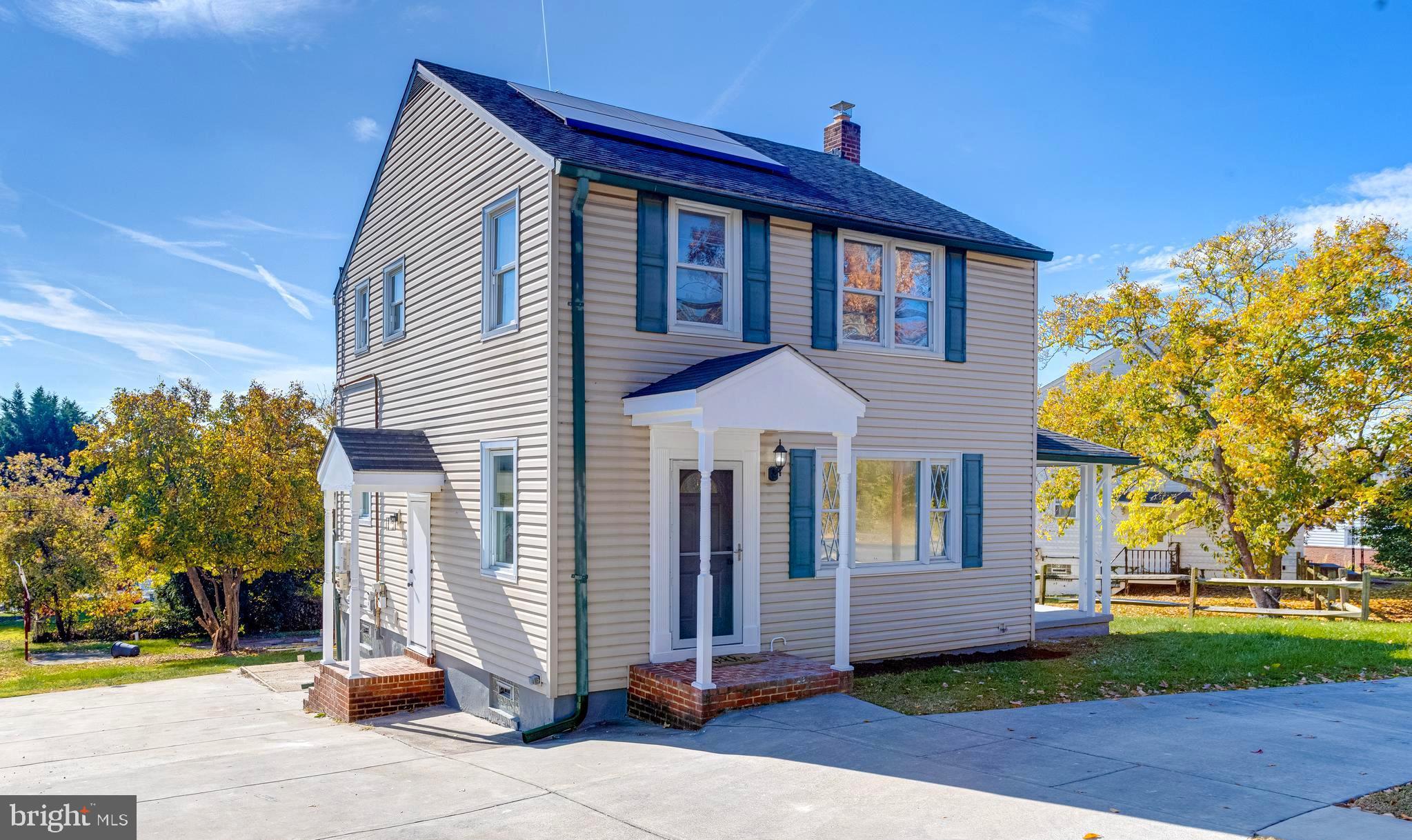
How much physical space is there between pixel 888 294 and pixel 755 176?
7.26 ft

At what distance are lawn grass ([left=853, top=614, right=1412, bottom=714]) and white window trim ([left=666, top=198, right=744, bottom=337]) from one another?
→ 4.12 meters

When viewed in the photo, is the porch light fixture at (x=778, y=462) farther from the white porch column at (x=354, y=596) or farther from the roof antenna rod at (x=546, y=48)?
the roof antenna rod at (x=546, y=48)

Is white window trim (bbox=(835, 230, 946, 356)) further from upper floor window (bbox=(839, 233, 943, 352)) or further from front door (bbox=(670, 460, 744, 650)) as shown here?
front door (bbox=(670, 460, 744, 650))

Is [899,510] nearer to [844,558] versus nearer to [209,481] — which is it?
[844,558]

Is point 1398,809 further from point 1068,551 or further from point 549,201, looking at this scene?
point 1068,551

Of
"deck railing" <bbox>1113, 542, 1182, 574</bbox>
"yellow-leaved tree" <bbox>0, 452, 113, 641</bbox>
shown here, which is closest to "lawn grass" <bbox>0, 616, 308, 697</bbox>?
"yellow-leaved tree" <bbox>0, 452, 113, 641</bbox>

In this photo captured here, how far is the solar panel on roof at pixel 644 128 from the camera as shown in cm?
1082

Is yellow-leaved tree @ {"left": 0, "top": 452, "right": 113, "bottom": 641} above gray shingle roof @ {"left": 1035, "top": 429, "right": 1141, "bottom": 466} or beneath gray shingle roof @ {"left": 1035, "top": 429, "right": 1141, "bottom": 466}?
beneath

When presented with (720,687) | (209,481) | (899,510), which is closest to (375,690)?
(720,687)

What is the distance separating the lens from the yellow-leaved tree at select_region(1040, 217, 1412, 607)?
16.8 meters

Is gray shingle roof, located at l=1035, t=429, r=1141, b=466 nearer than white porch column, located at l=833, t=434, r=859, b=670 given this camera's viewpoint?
No

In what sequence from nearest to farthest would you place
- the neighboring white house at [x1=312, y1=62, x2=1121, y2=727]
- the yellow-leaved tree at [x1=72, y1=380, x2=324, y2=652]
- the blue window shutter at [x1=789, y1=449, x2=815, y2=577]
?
the neighboring white house at [x1=312, y1=62, x2=1121, y2=727] → the blue window shutter at [x1=789, y1=449, x2=815, y2=577] → the yellow-leaved tree at [x1=72, y1=380, x2=324, y2=652]

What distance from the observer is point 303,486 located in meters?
19.5

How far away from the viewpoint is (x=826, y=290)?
10680 mm
